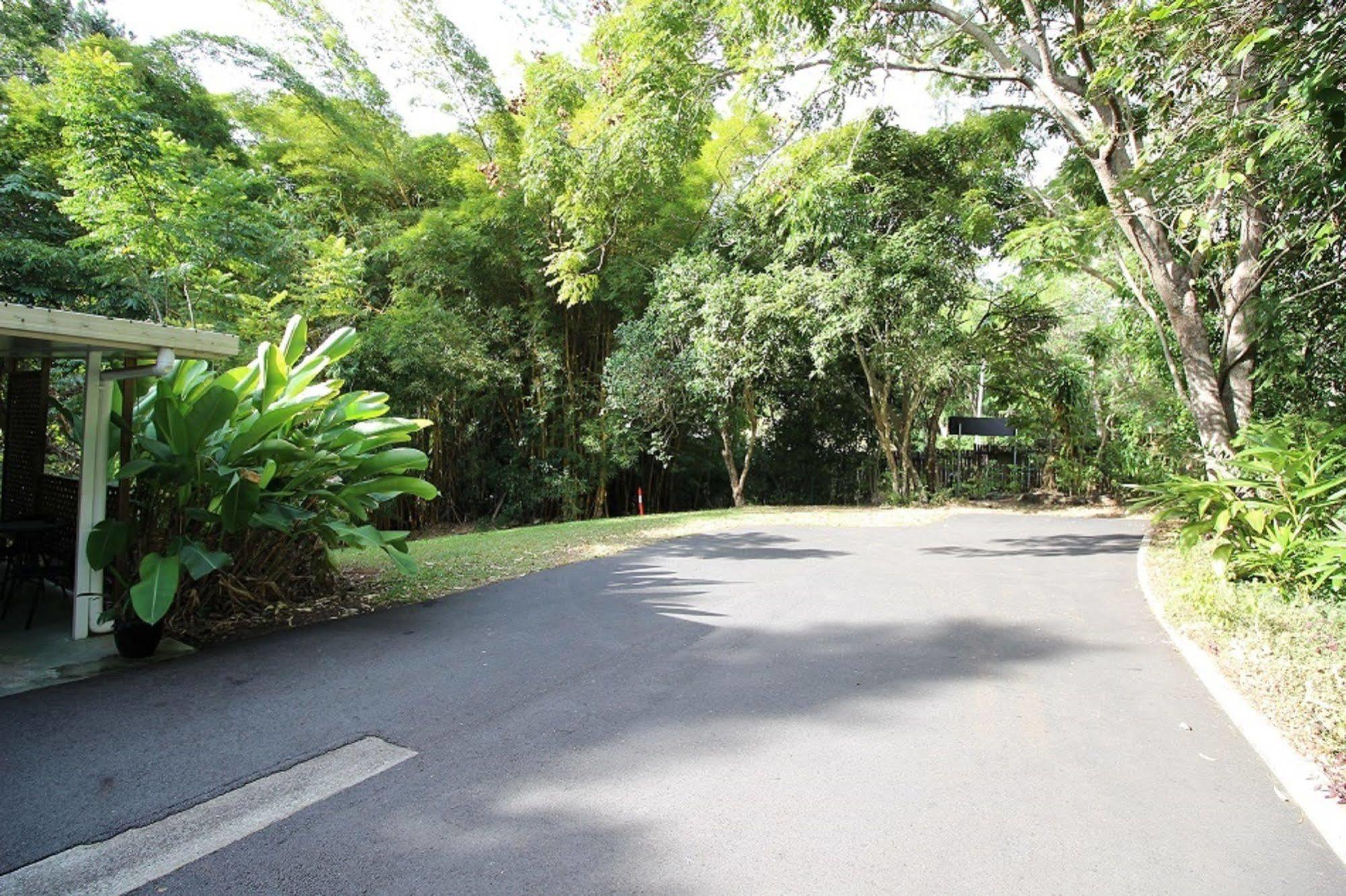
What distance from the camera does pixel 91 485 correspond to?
416 cm

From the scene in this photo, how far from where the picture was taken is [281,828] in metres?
2.39

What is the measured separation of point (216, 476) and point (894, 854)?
432 centimetres

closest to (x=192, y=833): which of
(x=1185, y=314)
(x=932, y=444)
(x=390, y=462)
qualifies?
(x=390, y=462)

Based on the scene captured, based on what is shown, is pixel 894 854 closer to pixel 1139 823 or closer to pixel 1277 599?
pixel 1139 823

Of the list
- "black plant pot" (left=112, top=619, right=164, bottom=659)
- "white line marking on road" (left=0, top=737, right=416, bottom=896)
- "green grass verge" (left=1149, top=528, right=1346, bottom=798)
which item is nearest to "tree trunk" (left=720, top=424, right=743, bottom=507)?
"green grass verge" (left=1149, top=528, right=1346, bottom=798)

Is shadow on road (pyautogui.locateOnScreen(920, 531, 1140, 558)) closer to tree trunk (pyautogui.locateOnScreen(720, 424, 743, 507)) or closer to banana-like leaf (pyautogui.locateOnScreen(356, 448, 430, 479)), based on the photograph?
banana-like leaf (pyautogui.locateOnScreen(356, 448, 430, 479))

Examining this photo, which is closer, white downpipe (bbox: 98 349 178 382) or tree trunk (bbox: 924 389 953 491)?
white downpipe (bbox: 98 349 178 382)

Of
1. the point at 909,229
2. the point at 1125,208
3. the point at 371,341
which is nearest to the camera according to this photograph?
the point at 1125,208

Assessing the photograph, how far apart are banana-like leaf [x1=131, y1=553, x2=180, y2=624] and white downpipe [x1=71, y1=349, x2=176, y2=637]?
0.36m

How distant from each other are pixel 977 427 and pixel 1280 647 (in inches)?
431

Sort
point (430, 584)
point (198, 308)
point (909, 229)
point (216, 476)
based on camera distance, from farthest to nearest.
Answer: point (909, 229) < point (198, 308) < point (430, 584) < point (216, 476)

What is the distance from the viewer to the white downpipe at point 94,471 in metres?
4.12

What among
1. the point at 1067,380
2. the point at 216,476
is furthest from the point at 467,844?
the point at 1067,380

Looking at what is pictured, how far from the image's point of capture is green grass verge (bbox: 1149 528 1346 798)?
3.03 m
